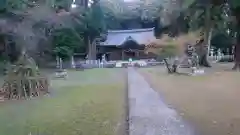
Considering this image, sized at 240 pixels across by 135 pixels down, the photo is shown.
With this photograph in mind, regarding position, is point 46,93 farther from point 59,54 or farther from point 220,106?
point 59,54

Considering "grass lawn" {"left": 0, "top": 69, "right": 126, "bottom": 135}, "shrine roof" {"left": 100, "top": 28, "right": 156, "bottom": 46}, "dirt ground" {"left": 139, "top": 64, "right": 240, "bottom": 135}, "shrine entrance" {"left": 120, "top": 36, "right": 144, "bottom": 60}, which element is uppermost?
Result: "shrine roof" {"left": 100, "top": 28, "right": 156, "bottom": 46}

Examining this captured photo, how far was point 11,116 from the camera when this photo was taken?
8844mm

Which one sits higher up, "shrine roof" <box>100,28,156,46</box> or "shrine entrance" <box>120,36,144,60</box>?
"shrine roof" <box>100,28,156,46</box>

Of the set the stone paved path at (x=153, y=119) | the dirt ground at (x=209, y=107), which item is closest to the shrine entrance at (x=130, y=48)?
the dirt ground at (x=209, y=107)

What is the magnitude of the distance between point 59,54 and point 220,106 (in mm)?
22006

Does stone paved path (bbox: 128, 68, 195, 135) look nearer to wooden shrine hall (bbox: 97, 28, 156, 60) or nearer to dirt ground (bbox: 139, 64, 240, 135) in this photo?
dirt ground (bbox: 139, 64, 240, 135)

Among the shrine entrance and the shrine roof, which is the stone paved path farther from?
the shrine roof

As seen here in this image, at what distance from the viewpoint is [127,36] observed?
3991cm

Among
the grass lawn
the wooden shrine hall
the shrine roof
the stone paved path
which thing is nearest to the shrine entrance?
the wooden shrine hall

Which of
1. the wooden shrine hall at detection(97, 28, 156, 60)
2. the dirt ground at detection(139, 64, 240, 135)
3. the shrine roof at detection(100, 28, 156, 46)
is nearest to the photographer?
the dirt ground at detection(139, 64, 240, 135)

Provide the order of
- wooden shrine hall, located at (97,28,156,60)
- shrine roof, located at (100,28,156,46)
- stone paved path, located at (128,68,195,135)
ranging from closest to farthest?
stone paved path, located at (128,68,195,135) < wooden shrine hall, located at (97,28,156,60) < shrine roof, located at (100,28,156,46)

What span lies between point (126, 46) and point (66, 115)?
30935mm

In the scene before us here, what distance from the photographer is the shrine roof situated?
39094mm

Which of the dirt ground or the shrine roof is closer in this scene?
the dirt ground
